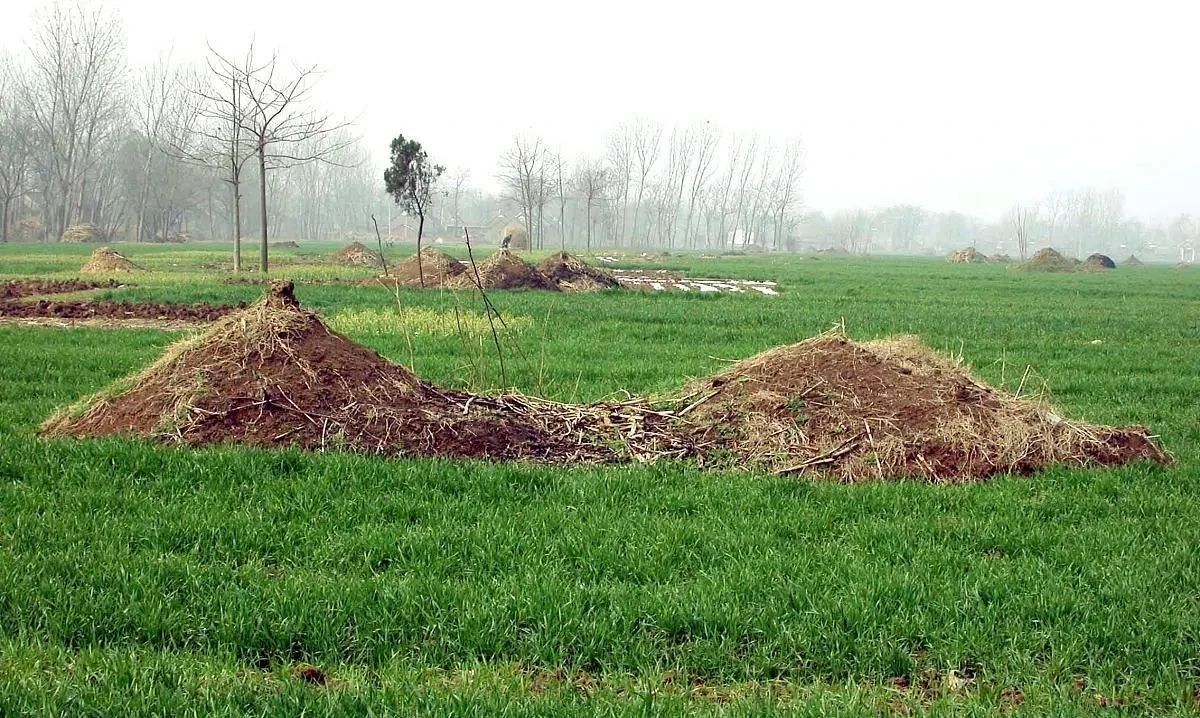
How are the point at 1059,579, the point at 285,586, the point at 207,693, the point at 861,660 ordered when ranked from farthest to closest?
the point at 1059,579
the point at 285,586
the point at 861,660
the point at 207,693

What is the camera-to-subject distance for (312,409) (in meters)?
6.85

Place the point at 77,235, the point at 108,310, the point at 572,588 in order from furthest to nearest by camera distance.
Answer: the point at 77,235, the point at 108,310, the point at 572,588

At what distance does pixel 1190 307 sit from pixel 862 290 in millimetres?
9631

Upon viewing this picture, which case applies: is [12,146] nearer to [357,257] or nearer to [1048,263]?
[357,257]

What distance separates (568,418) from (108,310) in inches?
483

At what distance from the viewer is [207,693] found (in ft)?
10.2

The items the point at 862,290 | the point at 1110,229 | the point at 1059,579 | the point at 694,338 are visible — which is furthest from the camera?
the point at 1110,229

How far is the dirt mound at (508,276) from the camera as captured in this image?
24.1 m

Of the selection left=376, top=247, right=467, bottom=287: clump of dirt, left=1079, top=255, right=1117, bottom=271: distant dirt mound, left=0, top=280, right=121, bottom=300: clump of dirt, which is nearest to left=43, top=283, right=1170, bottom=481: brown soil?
left=0, top=280, right=121, bottom=300: clump of dirt

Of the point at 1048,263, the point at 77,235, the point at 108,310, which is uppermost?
the point at 1048,263

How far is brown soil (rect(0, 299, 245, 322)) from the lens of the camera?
49.8 ft

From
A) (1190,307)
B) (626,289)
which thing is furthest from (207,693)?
(1190,307)

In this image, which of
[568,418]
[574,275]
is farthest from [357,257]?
[568,418]

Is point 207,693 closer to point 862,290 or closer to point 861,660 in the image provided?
point 861,660
